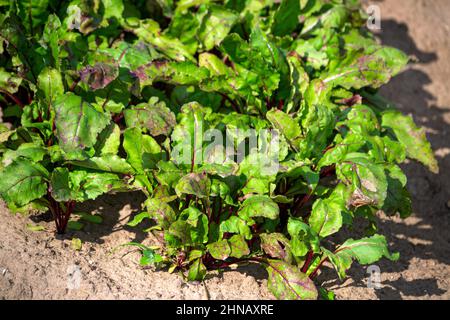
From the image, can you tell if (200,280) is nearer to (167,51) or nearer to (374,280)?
(374,280)

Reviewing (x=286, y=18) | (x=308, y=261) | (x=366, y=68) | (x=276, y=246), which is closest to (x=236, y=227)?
(x=276, y=246)

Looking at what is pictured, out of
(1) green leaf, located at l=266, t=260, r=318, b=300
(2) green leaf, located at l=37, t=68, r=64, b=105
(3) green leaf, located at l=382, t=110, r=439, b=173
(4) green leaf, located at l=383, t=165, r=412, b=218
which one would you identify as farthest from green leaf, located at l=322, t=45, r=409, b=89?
(2) green leaf, located at l=37, t=68, r=64, b=105

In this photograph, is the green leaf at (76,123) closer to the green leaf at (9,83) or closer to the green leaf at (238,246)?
the green leaf at (9,83)

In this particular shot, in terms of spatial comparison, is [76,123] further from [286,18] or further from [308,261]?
[286,18]

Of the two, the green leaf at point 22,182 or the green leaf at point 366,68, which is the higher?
the green leaf at point 366,68

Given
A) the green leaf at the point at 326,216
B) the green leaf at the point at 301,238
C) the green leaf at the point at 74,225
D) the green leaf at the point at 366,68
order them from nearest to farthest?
the green leaf at the point at 301,238
the green leaf at the point at 326,216
the green leaf at the point at 74,225
the green leaf at the point at 366,68

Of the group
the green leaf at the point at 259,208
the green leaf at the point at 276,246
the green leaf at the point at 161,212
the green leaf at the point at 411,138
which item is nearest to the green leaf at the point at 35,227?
the green leaf at the point at 161,212

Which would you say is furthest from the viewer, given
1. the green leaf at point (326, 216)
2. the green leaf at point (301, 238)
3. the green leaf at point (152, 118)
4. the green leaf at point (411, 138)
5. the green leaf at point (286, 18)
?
the green leaf at point (286, 18)
